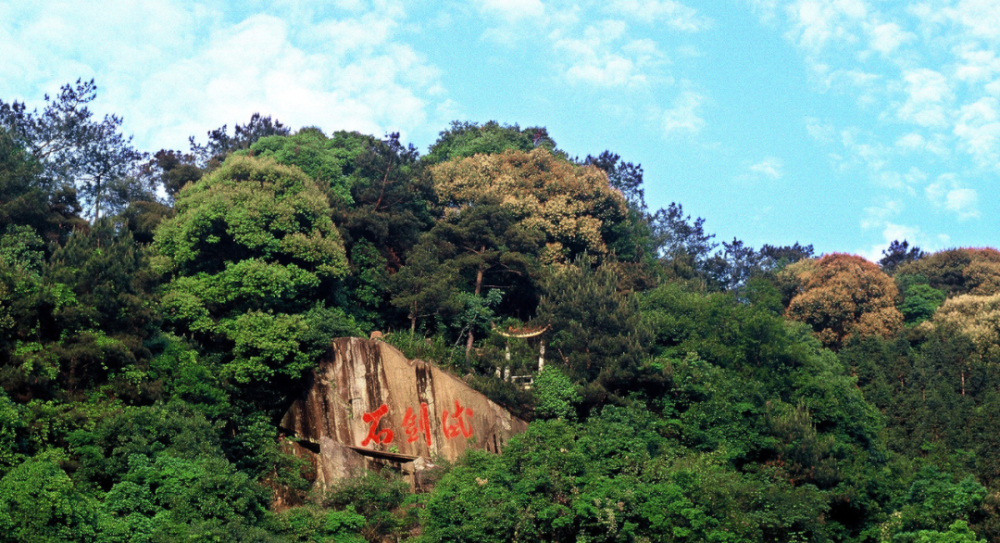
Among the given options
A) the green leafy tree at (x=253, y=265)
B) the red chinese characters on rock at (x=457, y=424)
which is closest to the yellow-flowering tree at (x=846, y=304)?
the red chinese characters on rock at (x=457, y=424)

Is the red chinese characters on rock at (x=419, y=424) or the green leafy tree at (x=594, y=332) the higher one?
the green leafy tree at (x=594, y=332)

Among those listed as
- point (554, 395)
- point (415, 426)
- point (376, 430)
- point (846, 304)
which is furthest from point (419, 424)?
point (846, 304)

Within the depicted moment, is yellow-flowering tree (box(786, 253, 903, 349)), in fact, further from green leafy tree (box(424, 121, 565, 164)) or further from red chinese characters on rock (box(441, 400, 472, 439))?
red chinese characters on rock (box(441, 400, 472, 439))

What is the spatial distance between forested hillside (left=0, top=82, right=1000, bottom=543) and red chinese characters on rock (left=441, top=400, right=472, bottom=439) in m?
0.74

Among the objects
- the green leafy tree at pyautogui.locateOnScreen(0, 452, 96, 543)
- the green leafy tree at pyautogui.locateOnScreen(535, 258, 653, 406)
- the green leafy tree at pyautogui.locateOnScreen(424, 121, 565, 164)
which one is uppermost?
the green leafy tree at pyautogui.locateOnScreen(424, 121, 565, 164)

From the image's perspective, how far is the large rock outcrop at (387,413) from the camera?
2117 centimetres

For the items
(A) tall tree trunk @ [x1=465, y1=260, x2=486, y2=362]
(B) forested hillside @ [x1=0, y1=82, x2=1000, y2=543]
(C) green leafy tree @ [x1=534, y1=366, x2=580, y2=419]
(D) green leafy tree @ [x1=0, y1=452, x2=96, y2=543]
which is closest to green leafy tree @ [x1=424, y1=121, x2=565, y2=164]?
(B) forested hillside @ [x1=0, y1=82, x2=1000, y2=543]

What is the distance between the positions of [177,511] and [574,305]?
10629mm

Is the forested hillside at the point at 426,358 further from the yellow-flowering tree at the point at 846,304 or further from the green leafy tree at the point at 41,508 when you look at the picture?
the yellow-flowering tree at the point at 846,304

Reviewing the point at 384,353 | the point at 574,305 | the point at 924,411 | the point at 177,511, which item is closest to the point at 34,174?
the point at 384,353

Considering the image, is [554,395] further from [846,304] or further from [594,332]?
[846,304]

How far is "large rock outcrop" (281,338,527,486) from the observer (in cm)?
2117

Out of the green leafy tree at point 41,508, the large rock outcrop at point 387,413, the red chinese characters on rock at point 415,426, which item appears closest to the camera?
the green leafy tree at point 41,508

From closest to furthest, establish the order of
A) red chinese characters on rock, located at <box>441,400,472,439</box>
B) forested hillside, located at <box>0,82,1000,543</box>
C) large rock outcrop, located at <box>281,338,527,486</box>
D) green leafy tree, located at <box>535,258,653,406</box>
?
forested hillside, located at <box>0,82,1000,543</box>
large rock outcrop, located at <box>281,338,527,486</box>
red chinese characters on rock, located at <box>441,400,472,439</box>
green leafy tree, located at <box>535,258,653,406</box>
